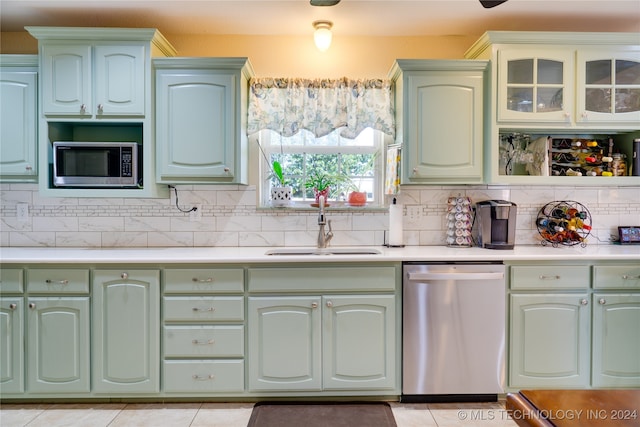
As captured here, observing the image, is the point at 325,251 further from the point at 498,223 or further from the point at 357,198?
the point at 498,223

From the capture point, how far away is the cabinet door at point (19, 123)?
2.55 m

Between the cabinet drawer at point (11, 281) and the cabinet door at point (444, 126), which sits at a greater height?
the cabinet door at point (444, 126)

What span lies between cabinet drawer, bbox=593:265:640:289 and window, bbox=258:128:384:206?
1.48 meters

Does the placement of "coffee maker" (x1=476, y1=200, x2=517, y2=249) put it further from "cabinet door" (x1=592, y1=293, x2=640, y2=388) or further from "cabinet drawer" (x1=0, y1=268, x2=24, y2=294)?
"cabinet drawer" (x1=0, y1=268, x2=24, y2=294)

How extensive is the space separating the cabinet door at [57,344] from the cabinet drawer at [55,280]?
5 cm

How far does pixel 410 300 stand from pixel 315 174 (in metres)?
1.22

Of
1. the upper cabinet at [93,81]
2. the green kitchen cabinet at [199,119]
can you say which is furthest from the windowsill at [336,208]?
the upper cabinet at [93,81]

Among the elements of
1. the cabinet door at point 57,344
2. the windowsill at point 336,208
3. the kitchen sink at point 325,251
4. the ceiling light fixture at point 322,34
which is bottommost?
the cabinet door at point 57,344

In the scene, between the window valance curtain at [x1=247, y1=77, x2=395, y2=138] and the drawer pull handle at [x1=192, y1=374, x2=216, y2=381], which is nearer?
the drawer pull handle at [x1=192, y1=374, x2=216, y2=381]

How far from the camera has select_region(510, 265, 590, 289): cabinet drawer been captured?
2.36 metres

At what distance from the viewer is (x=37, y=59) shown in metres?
2.54

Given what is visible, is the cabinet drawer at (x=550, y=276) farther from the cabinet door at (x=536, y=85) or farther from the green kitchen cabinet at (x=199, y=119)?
the green kitchen cabinet at (x=199, y=119)

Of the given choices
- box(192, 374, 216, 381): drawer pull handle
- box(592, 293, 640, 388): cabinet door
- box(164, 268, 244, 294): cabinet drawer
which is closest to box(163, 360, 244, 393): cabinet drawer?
box(192, 374, 216, 381): drawer pull handle

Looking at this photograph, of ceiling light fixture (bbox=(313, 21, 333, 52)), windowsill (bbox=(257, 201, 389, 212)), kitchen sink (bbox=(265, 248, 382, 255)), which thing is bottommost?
kitchen sink (bbox=(265, 248, 382, 255))
